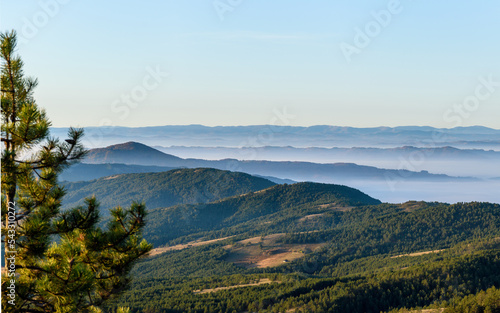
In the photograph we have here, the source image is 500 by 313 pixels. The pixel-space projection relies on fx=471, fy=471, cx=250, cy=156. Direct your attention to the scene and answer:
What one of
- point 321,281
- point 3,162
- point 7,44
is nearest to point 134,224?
point 3,162

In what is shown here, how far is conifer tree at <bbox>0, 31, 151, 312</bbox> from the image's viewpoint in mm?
19469

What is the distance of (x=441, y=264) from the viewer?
12550cm

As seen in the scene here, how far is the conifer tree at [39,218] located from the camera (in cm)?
1947

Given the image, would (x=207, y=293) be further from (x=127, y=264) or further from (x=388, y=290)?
(x=127, y=264)

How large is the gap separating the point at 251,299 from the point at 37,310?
336 feet

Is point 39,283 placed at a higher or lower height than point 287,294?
higher

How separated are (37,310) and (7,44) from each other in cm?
1160

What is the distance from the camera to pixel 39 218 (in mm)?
20328

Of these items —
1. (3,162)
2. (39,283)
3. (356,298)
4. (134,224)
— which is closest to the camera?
(39,283)

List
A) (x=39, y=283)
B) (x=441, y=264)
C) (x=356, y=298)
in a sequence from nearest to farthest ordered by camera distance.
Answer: (x=39, y=283) < (x=356, y=298) < (x=441, y=264)

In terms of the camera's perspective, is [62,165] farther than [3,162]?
Yes

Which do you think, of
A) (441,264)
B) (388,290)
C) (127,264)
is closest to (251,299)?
(388,290)

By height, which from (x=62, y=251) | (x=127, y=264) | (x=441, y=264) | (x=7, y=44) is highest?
(x=7, y=44)

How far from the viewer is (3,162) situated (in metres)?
20.0
